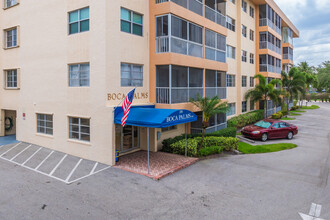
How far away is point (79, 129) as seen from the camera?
13.8 m

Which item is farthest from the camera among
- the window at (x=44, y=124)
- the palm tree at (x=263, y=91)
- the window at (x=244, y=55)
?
the window at (x=244, y=55)

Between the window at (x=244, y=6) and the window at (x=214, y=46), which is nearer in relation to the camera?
the window at (x=214, y=46)

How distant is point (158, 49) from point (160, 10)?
223 centimetres

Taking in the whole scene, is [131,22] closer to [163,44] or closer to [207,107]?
[163,44]

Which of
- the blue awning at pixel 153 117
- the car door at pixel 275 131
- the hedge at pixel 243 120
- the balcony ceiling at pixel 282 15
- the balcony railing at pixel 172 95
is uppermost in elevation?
the balcony ceiling at pixel 282 15

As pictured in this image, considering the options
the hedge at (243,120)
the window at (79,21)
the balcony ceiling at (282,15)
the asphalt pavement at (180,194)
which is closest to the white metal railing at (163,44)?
the window at (79,21)

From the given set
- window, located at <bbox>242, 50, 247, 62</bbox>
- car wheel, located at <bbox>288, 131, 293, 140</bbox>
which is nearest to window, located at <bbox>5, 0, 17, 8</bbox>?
window, located at <bbox>242, 50, 247, 62</bbox>

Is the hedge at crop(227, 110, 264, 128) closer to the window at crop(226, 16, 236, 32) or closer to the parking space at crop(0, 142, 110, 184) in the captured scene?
the window at crop(226, 16, 236, 32)

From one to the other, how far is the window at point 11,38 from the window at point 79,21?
6.50 metres

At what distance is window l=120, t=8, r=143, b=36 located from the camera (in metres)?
13.3

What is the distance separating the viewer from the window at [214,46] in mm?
17572

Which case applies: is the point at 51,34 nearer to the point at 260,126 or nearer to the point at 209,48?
the point at 209,48

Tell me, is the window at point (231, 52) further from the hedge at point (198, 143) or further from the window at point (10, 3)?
the window at point (10, 3)

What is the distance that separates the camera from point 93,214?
7676mm
